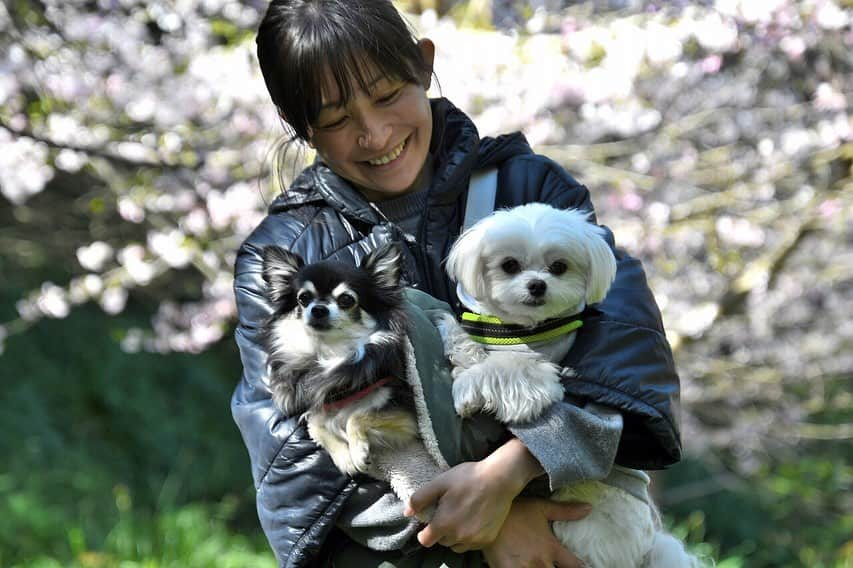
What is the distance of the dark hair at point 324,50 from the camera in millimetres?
2434

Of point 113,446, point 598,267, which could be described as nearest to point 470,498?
point 598,267

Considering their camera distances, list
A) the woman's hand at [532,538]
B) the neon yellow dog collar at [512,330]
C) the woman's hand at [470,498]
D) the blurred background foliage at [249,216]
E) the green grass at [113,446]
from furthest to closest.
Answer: the green grass at [113,446]
the blurred background foliage at [249,216]
the neon yellow dog collar at [512,330]
the woman's hand at [532,538]
the woman's hand at [470,498]

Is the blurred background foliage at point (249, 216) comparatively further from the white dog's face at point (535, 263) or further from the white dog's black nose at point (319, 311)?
the white dog's black nose at point (319, 311)

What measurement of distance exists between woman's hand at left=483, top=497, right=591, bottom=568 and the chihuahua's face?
0.53 m

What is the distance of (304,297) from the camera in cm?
216

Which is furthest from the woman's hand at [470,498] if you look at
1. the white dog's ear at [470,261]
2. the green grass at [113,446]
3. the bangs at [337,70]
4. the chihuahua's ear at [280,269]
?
the green grass at [113,446]

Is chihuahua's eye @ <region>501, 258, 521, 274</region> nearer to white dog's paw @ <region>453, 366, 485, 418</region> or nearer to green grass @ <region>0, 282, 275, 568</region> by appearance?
white dog's paw @ <region>453, 366, 485, 418</region>

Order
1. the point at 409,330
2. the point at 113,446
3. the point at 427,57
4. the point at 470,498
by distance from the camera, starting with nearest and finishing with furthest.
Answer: the point at 470,498 < the point at 409,330 < the point at 427,57 < the point at 113,446

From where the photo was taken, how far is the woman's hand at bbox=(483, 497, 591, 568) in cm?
218

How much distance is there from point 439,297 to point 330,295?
441 mm

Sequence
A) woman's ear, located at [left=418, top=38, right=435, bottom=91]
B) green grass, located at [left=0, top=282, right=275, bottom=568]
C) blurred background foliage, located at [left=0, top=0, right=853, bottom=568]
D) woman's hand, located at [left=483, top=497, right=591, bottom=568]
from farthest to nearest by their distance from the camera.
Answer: green grass, located at [left=0, top=282, right=275, bottom=568], blurred background foliage, located at [left=0, top=0, right=853, bottom=568], woman's ear, located at [left=418, top=38, right=435, bottom=91], woman's hand, located at [left=483, top=497, right=591, bottom=568]

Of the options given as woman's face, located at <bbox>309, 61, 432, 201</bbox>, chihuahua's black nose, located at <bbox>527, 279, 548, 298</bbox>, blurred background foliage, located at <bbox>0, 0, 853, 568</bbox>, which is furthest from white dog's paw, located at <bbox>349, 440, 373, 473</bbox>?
blurred background foliage, located at <bbox>0, 0, 853, 568</bbox>

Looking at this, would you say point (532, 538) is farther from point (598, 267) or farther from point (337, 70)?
point (337, 70)

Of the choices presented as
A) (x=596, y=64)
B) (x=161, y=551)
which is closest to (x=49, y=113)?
(x=161, y=551)
